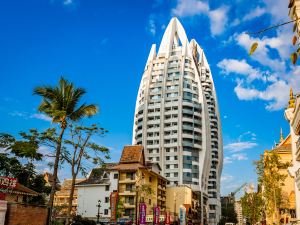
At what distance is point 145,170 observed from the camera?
235 ft

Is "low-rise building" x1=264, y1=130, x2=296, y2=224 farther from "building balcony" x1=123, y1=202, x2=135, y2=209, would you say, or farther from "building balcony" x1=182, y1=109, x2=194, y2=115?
"building balcony" x1=182, y1=109, x2=194, y2=115

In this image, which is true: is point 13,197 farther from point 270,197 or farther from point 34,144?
point 270,197

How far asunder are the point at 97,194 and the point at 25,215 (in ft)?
179

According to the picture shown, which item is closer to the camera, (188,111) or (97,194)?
(97,194)

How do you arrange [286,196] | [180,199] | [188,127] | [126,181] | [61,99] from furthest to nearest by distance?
[188,127] → [180,199] → [126,181] → [286,196] → [61,99]

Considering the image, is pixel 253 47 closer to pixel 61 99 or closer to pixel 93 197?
pixel 61 99

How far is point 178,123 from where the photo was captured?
4973 inches

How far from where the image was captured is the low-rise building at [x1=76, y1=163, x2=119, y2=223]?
71375 millimetres

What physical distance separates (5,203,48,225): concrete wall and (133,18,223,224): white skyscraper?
99396 mm

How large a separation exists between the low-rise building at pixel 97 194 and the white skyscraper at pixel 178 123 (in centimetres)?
4928

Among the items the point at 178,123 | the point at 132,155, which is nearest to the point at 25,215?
the point at 132,155

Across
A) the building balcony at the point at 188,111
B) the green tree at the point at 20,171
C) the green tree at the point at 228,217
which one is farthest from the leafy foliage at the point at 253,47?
the green tree at the point at 228,217

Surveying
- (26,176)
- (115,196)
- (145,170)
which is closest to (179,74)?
(145,170)

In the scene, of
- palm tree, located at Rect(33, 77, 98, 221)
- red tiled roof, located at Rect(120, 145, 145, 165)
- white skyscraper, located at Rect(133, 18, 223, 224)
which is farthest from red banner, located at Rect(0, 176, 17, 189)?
white skyscraper, located at Rect(133, 18, 223, 224)
